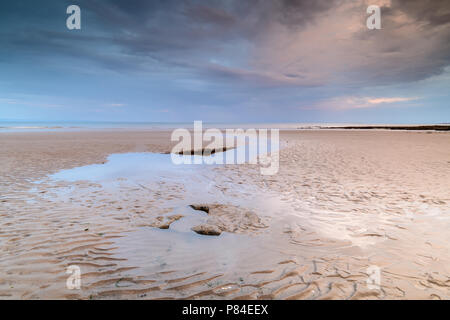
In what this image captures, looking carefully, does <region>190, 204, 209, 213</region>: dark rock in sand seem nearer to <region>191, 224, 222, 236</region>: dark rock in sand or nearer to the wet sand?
the wet sand

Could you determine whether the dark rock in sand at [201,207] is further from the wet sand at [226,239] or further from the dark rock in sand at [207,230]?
the dark rock in sand at [207,230]

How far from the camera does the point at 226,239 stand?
479 cm

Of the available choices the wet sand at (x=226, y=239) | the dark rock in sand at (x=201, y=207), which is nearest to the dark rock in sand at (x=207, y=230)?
the wet sand at (x=226, y=239)

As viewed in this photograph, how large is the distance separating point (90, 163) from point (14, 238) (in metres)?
9.27

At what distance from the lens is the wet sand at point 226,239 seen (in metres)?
3.21

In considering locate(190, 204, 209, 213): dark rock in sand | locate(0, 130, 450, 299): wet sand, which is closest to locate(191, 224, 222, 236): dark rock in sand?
locate(0, 130, 450, 299): wet sand

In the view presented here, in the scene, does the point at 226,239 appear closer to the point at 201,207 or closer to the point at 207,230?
the point at 207,230

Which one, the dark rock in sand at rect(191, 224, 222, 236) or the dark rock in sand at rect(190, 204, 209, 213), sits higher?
the dark rock in sand at rect(190, 204, 209, 213)

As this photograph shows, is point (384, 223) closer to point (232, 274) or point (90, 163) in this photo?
point (232, 274)

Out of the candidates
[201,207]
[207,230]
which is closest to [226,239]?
[207,230]

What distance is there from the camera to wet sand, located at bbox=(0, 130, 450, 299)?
3207 millimetres

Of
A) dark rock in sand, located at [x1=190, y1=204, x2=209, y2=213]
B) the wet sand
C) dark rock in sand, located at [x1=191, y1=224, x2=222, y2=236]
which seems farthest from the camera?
dark rock in sand, located at [x1=190, y1=204, x2=209, y2=213]

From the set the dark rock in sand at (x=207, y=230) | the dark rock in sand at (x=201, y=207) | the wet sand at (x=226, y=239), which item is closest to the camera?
the wet sand at (x=226, y=239)

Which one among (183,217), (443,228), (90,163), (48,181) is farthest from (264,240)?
(90,163)
